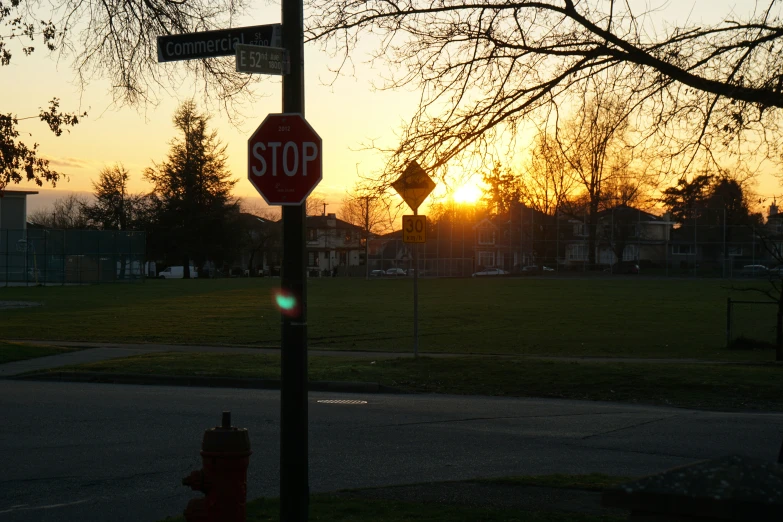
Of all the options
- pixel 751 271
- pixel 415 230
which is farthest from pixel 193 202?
pixel 415 230

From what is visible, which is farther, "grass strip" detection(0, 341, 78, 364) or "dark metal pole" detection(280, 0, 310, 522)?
"grass strip" detection(0, 341, 78, 364)

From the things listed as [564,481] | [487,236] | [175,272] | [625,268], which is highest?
[487,236]

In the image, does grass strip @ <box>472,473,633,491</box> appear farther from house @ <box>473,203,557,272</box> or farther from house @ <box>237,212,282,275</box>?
house @ <box>237,212,282,275</box>

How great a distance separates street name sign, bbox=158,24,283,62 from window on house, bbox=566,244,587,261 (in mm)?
79693

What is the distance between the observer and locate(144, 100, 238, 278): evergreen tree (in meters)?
94.9

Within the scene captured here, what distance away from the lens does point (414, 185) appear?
10828 mm

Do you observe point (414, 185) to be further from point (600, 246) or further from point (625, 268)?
point (600, 246)

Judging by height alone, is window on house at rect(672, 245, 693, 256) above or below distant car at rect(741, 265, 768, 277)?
above

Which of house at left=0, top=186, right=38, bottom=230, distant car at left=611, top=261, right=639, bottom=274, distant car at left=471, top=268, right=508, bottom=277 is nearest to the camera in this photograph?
house at left=0, top=186, right=38, bottom=230

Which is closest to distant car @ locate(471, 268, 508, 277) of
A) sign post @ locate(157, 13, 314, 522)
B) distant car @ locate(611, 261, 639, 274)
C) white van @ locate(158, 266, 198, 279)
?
distant car @ locate(611, 261, 639, 274)

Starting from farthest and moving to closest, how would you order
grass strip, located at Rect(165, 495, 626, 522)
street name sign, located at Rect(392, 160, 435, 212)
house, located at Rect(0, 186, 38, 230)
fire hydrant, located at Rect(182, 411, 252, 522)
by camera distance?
1. house, located at Rect(0, 186, 38, 230)
2. street name sign, located at Rect(392, 160, 435, 212)
3. grass strip, located at Rect(165, 495, 626, 522)
4. fire hydrant, located at Rect(182, 411, 252, 522)

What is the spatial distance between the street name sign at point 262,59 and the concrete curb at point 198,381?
1025 centimetres

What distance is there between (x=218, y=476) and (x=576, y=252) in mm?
82517

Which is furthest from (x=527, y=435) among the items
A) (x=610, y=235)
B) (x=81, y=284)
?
(x=610, y=235)
